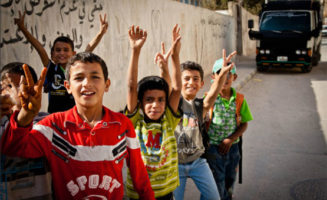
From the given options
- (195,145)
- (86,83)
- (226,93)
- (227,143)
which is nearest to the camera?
(86,83)

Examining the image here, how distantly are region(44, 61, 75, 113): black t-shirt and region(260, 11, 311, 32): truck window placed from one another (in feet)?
35.8

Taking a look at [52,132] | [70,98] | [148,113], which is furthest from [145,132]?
[70,98]

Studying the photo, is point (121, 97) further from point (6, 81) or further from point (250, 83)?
point (250, 83)

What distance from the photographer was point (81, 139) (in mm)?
1526

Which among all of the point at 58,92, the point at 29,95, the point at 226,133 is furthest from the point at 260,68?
the point at 29,95

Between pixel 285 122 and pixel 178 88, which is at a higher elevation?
pixel 178 88

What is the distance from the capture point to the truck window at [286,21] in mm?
12258

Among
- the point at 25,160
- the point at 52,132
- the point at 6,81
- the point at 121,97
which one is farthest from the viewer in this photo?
the point at 121,97

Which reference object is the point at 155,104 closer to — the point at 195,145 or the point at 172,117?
the point at 172,117

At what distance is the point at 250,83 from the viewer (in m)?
10.7

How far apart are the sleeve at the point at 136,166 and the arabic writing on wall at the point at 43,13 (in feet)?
7.35

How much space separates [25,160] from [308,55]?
12.2 meters

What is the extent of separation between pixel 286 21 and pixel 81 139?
12.4m

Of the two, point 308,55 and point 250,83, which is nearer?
point 250,83
